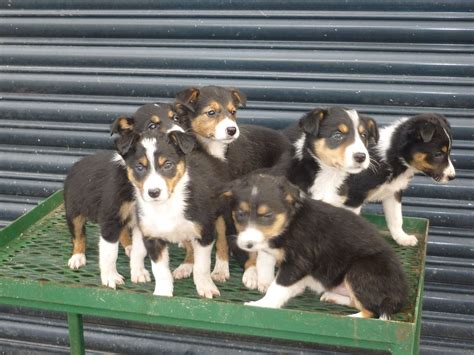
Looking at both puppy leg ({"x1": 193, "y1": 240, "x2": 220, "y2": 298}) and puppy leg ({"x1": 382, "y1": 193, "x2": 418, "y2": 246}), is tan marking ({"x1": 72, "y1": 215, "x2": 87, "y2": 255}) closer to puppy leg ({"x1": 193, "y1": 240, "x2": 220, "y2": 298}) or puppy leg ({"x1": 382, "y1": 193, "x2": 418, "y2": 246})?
puppy leg ({"x1": 193, "y1": 240, "x2": 220, "y2": 298})

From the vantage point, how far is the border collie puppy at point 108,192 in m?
3.24

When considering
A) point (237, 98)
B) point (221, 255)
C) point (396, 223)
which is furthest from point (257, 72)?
point (221, 255)

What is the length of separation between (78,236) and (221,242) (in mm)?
746

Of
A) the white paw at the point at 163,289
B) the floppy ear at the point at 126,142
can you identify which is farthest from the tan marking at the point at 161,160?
the white paw at the point at 163,289

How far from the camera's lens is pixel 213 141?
3637mm

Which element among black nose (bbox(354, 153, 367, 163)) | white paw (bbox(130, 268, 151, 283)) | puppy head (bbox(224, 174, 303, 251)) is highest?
black nose (bbox(354, 153, 367, 163))

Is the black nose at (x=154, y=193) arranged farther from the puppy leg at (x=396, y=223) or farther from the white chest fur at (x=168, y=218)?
the puppy leg at (x=396, y=223)

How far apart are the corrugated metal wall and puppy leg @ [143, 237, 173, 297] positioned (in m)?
1.72

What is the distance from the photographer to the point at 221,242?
346cm

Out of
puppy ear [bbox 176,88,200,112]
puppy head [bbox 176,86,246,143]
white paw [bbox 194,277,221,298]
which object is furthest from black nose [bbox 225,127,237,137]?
white paw [bbox 194,277,221,298]

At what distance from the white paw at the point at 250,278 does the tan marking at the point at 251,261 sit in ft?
0.12

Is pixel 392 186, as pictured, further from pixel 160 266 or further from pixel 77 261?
pixel 77 261

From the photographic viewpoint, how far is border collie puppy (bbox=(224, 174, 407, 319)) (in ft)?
9.33

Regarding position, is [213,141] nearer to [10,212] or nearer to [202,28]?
[202,28]
